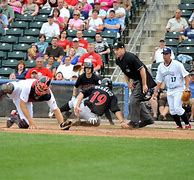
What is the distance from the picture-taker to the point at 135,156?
1162 centimetres

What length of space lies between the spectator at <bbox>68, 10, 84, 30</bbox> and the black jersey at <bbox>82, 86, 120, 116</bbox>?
6364mm

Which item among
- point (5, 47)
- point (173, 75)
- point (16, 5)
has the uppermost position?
point (16, 5)

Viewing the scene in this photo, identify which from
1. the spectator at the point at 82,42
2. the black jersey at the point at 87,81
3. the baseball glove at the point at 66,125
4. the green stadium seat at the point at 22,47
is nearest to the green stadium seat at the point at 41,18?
the green stadium seat at the point at 22,47

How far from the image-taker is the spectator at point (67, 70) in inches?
837

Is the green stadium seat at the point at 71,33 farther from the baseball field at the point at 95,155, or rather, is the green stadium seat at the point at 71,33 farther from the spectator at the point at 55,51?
the baseball field at the point at 95,155

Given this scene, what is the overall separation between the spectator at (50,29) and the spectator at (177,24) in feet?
A: 10.7

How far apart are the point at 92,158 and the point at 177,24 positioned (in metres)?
11.8

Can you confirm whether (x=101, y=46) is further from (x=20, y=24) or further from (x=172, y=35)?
(x=20, y=24)

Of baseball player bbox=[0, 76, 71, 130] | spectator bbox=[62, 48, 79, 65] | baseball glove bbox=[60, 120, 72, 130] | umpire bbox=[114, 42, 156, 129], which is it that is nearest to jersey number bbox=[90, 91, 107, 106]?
umpire bbox=[114, 42, 156, 129]

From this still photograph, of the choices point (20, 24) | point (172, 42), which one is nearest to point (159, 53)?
point (172, 42)

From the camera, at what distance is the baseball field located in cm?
1012

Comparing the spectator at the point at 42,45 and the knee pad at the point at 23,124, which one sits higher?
the spectator at the point at 42,45

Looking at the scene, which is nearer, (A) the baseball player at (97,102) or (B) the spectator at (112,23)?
(A) the baseball player at (97,102)

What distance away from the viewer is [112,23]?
23344 mm
